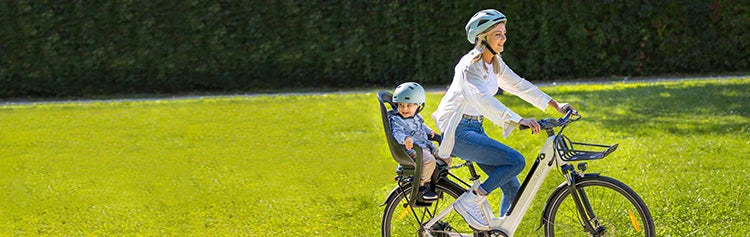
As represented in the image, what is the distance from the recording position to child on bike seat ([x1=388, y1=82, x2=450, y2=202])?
525 cm

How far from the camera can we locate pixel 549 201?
537cm

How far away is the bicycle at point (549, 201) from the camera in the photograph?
17.0 ft

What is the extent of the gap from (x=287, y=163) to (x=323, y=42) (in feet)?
23.6

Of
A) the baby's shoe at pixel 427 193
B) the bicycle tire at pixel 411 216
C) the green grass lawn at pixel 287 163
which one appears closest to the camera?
the baby's shoe at pixel 427 193

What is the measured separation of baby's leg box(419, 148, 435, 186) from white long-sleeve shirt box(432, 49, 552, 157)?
0.18 ft

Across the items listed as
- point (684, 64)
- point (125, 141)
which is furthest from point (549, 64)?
point (125, 141)

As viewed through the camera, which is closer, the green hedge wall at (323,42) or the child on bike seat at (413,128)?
the child on bike seat at (413,128)

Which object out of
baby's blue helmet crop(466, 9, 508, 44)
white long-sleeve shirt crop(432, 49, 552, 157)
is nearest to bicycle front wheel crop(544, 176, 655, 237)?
white long-sleeve shirt crop(432, 49, 552, 157)

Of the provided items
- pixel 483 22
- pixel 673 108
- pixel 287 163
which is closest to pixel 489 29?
pixel 483 22

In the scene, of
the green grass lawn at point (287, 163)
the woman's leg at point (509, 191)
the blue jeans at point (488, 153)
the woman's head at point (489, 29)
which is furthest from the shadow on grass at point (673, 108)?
the woman's head at point (489, 29)

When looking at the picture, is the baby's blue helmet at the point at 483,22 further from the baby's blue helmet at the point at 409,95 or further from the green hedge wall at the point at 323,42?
the green hedge wall at the point at 323,42

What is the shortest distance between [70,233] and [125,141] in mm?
3899

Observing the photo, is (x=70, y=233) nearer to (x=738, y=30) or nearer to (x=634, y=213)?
(x=634, y=213)

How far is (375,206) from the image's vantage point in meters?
7.47
